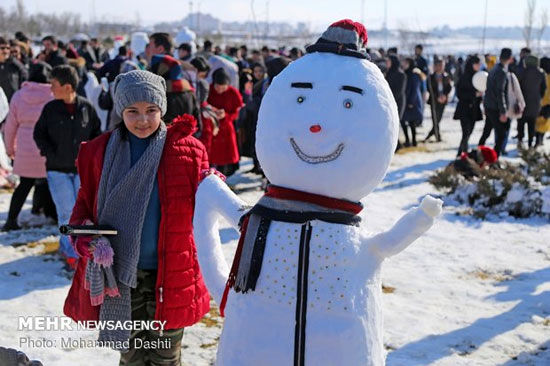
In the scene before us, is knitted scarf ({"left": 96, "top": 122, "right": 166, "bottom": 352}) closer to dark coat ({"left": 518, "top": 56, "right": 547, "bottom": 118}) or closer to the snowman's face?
the snowman's face

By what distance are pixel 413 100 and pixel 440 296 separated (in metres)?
7.43

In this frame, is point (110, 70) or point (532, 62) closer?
point (110, 70)

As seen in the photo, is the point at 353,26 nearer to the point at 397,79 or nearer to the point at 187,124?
the point at 187,124

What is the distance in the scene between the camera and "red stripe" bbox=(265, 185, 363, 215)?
8.06 feet

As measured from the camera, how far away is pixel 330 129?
2391 mm

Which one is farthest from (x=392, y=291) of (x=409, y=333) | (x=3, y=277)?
(x=3, y=277)

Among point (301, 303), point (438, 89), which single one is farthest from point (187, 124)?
point (438, 89)

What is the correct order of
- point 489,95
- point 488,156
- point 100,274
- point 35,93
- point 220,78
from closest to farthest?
point 100,274 → point 35,93 → point 220,78 → point 488,156 → point 489,95

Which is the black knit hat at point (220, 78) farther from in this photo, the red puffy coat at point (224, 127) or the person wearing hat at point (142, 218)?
the person wearing hat at point (142, 218)

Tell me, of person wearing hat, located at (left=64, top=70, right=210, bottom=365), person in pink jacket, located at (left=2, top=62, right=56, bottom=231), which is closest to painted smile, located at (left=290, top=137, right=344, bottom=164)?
person wearing hat, located at (left=64, top=70, right=210, bottom=365)

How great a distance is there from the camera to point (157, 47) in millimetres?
7074

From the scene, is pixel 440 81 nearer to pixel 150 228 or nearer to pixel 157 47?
pixel 157 47

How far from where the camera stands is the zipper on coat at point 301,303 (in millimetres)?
2332

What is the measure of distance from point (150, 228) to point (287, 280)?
1036 mm
